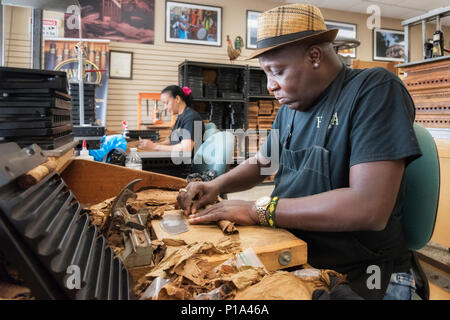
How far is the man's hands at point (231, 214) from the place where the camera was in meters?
1.01

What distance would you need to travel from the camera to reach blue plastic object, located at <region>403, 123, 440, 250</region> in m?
1.12

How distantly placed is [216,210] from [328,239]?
416 mm

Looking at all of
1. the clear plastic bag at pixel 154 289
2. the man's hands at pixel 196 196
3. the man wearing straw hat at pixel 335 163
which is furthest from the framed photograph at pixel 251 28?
the clear plastic bag at pixel 154 289

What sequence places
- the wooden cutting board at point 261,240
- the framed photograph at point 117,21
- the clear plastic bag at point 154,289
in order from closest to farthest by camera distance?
the clear plastic bag at point 154,289, the wooden cutting board at point 261,240, the framed photograph at point 117,21

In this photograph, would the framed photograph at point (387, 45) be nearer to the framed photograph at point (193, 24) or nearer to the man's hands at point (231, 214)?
the framed photograph at point (193, 24)

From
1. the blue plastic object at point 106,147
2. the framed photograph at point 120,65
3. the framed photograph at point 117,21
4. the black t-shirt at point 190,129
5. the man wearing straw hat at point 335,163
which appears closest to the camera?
the man wearing straw hat at point 335,163

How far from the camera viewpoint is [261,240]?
2.91 feet

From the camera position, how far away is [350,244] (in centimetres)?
110

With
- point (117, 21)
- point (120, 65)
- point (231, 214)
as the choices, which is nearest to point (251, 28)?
point (117, 21)

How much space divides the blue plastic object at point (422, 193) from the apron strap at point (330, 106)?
312 millimetres

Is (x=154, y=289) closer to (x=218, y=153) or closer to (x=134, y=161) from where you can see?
(x=134, y=161)

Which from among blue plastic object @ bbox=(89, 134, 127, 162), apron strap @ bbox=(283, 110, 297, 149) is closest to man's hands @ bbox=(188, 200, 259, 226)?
apron strap @ bbox=(283, 110, 297, 149)

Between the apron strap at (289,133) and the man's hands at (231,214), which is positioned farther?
the apron strap at (289,133)
